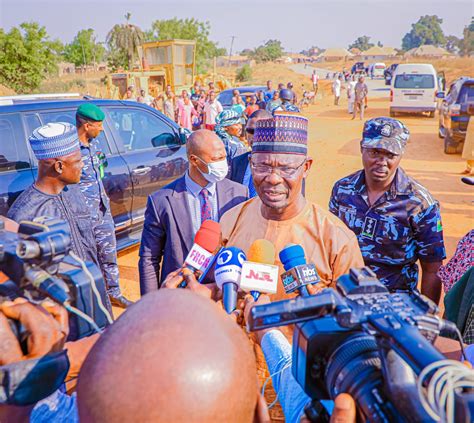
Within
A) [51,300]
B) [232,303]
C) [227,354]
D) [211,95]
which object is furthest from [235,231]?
[211,95]

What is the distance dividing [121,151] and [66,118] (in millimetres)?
779

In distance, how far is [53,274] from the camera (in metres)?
1.20

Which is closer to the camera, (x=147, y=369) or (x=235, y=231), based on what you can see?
(x=147, y=369)

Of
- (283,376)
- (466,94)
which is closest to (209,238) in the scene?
(283,376)

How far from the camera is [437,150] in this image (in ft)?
41.1

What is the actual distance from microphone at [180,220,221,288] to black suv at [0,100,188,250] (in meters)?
2.62

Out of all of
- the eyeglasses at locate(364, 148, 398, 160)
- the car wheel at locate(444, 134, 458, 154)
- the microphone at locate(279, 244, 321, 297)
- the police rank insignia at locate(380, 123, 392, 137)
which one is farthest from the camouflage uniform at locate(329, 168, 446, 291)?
the car wheel at locate(444, 134, 458, 154)

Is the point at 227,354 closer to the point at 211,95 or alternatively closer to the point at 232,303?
the point at 232,303

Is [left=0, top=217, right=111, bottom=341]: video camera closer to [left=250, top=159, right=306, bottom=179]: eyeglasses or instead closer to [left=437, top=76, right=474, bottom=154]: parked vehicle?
[left=250, top=159, right=306, bottom=179]: eyeglasses

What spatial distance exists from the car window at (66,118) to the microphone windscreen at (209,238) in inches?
126

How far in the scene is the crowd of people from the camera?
85 cm

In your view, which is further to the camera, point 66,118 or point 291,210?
point 66,118

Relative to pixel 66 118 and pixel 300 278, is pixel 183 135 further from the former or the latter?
pixel 300 278

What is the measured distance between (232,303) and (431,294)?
186 centimetres
